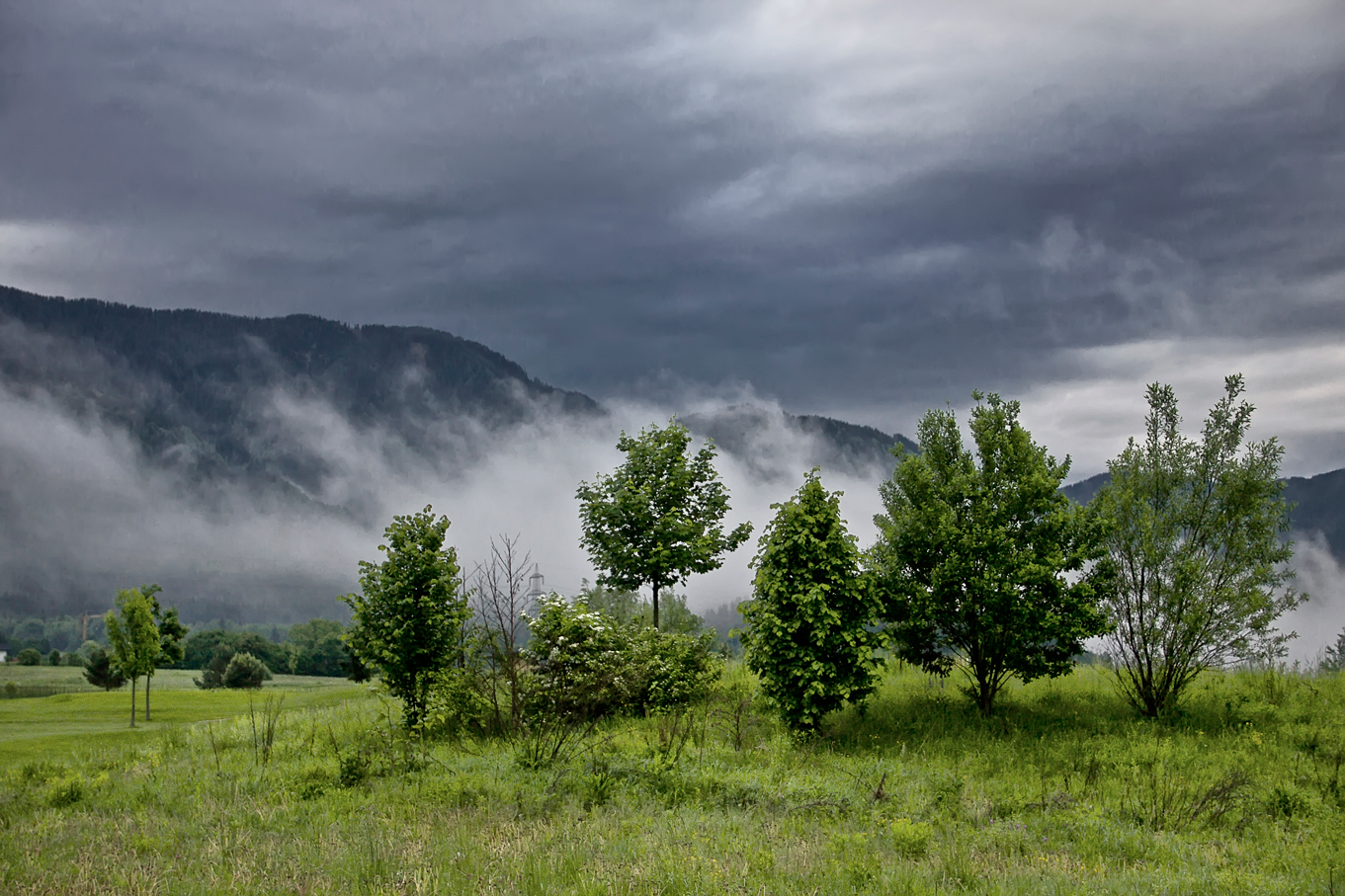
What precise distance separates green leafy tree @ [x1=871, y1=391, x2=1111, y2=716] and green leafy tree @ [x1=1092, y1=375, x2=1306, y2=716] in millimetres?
989

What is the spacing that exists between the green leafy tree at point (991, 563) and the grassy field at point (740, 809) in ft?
5.29

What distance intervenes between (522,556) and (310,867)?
6359 mm

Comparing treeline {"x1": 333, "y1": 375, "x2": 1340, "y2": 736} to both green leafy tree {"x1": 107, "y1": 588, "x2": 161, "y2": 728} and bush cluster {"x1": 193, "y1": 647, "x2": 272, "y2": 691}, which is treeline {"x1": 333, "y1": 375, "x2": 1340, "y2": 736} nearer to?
green leafy tree {"x1": 107, "y1": 588, "x2": 161, "y2": 728}

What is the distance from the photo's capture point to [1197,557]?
20.0m

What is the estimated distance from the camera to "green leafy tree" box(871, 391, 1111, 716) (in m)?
19.5

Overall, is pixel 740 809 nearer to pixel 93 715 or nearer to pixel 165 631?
pixel 93 715

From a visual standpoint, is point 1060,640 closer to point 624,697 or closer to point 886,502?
point 886,502

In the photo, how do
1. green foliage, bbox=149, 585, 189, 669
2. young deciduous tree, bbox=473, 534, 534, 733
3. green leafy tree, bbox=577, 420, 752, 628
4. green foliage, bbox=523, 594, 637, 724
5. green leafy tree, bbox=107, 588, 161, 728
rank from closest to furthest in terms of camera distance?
young deciduous tree, bbox=473, 534, 534, 733 → green foliage, bbox=523, 594, 637, 724 → green leafy tree, bbox=577, 420, 752, 628 → green leafy tree, bbox=107, 588, 161, 728 → green foliage, bbox=149, 585, 189, 669

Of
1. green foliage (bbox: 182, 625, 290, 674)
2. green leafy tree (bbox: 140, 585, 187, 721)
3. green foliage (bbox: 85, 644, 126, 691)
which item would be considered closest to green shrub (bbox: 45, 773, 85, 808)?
green leafy tree (bbox: 140, 585, 187, 721)

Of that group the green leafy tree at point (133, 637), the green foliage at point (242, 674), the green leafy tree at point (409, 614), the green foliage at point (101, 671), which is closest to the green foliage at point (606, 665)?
the green leafy tree at point (409, 614)

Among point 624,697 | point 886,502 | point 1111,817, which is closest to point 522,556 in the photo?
point 624,697

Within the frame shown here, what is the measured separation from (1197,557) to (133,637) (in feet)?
117

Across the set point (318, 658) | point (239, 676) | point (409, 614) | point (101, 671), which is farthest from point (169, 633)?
point (318, 658)

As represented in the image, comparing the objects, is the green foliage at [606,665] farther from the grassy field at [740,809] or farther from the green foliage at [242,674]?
the green foliage at [242,674]
